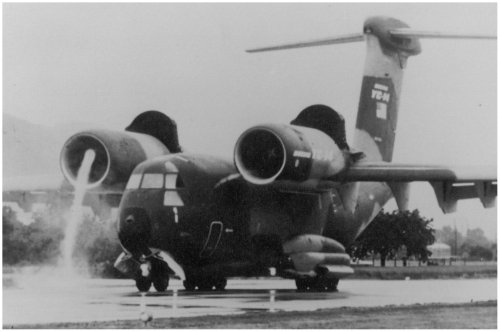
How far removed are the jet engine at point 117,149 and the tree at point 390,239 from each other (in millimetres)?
6310

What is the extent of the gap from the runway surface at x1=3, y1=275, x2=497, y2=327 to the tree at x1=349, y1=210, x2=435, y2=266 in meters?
0.97

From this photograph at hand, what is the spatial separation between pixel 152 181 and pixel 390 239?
26.1ft

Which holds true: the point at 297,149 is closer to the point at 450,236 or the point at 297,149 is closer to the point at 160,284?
the point at 160,284

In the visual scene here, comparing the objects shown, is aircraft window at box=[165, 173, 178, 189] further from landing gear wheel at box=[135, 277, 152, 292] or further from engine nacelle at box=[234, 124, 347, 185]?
landing gear wheel at box=[135, 277, 152, 292]

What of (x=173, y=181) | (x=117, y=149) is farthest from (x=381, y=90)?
(x=117, y=149)

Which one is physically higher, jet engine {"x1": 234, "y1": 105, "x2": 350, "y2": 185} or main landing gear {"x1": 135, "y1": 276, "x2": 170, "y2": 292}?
jet engine {"x1": 234, "y1": 105, "x2": 350, "y2": 185}

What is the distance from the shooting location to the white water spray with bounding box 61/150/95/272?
921 inches

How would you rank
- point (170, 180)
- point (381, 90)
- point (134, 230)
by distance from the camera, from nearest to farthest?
point (134, 230), point (170, 180), point (381, 90)

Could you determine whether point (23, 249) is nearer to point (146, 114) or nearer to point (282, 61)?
point (146, 114)

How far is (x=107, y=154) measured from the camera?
75.2ft

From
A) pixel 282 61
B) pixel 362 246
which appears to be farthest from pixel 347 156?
pixel 362 246

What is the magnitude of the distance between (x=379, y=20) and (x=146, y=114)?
250 inches

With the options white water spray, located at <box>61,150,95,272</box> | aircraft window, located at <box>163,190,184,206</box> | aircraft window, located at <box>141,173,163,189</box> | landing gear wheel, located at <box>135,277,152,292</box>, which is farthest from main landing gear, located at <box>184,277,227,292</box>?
aircraft window, located at <box>141,173,163,189</box>

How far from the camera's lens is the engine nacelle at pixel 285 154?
21.2m
